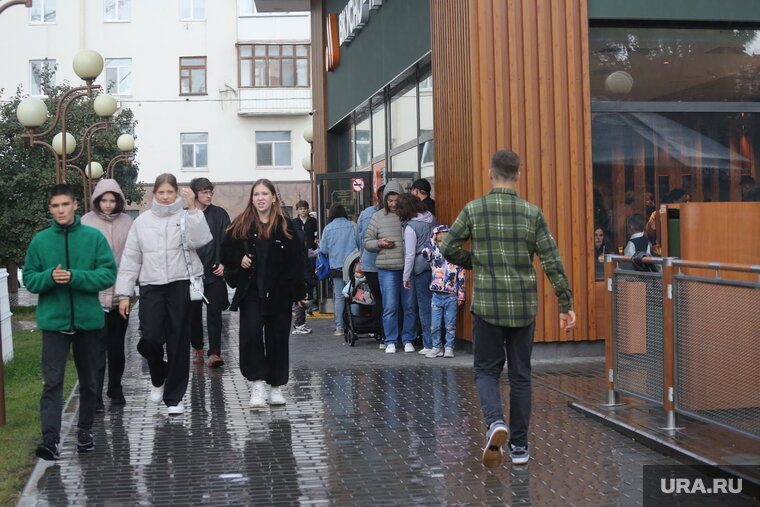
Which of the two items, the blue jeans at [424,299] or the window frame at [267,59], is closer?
the blue jeans at [424,299]

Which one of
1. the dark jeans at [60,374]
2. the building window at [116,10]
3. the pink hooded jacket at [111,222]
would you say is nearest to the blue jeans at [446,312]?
the pink hooded jacket at [111,222]

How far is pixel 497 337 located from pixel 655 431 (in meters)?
1.45

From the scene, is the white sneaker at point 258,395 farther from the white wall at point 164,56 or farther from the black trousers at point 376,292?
the white wall at point 164,56

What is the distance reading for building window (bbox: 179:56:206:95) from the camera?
4953 centimetres

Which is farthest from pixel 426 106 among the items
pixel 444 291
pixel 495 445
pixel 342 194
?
pixel 495 445

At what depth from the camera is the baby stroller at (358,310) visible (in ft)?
46.8

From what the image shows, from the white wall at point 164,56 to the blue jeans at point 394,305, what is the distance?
36635 mm

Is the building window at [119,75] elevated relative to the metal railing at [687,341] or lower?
elevated

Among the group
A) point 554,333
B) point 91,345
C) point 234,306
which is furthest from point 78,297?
point 554,333

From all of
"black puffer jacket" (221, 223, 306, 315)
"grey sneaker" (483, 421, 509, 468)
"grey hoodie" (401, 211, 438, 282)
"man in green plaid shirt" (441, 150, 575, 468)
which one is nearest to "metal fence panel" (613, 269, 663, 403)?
"man in green plaid shirt" (441, 150, 575, 468)

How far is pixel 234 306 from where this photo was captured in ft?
30.9

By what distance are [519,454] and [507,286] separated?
104 cm

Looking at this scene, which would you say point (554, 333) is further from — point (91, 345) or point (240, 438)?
point (91, 345)

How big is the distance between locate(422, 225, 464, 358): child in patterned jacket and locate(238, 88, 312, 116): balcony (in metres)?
37.7
